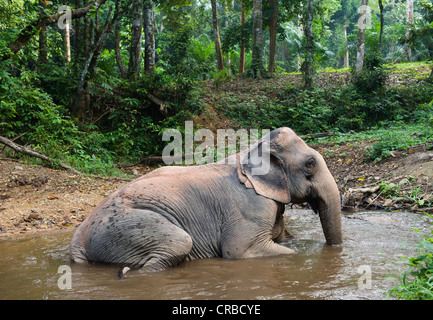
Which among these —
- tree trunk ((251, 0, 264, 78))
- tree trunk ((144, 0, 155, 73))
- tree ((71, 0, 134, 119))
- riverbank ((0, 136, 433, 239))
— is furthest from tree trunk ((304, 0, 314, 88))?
riverbank ((0, 136, 433, 239))

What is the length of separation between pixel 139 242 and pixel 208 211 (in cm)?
104

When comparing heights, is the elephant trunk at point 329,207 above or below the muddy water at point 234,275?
above

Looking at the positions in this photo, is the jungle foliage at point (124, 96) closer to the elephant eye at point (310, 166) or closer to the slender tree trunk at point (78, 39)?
the slender tree trunk at point (78, 39)

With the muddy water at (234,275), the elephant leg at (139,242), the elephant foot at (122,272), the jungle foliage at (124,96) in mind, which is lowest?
the muddy water at (234,275)

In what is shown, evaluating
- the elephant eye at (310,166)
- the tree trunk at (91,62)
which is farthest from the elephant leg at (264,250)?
the tree trunk at (91,62)

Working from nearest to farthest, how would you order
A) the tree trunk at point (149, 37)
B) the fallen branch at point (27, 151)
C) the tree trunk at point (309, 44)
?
the fallen branch at point (27, 151)
the tree trunk at point (149, 37)
the tree trunk at point (309, 44)

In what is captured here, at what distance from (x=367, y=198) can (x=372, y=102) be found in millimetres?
8737

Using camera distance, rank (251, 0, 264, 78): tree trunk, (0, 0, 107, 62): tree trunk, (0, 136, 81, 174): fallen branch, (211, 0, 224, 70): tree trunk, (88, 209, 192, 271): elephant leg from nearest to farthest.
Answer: (88, 209, 192, 271): elephant leg
(0, 136, 81, 174): fallen branch
(0, 0, 107, 62): tree trunk
(251, 0, 264, 78): tree trunk
(211, 0, 224, 70): tree trunk

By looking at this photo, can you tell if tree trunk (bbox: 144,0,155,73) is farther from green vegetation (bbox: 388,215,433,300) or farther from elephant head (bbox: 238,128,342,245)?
green vegetation (bbox: 388,215,433,300)

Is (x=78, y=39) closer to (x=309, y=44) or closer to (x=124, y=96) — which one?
(x=124, y=96)

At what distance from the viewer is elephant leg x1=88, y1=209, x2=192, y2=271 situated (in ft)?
16.0

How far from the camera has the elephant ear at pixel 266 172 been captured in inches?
219

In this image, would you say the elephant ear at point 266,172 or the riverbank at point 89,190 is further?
the riverbank at point 89,190
